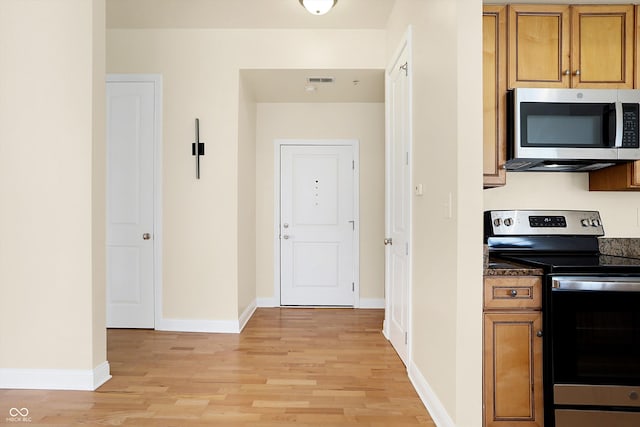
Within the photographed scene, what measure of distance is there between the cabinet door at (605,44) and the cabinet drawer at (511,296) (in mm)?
1280

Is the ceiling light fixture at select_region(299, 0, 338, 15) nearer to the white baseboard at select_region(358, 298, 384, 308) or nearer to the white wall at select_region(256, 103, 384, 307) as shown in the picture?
the white wall at select_region(256, 103, 384, 307)

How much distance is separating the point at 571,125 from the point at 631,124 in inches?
12.4

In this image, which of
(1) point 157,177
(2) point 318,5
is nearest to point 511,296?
(2) point 318,5

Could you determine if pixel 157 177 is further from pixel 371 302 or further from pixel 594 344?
pixel 594 344

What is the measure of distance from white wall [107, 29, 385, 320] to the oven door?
2.68 m

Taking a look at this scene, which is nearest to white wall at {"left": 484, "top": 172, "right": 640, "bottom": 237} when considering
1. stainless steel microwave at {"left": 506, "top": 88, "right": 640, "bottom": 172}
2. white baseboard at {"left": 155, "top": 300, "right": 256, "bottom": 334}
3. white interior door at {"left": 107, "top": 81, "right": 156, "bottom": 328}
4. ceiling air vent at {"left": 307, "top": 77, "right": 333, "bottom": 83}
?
stainless steel microwave at {"left": 506, "top": 88, "right": 640, "bottom": 172}

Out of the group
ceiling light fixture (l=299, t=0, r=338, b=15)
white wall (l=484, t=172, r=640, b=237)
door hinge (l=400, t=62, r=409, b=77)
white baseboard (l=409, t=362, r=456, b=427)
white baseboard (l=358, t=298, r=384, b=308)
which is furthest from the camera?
white baseboard (l=358, t=298, r=384, b=308)

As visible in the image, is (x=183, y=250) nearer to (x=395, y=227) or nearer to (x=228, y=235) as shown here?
(x=228, y=235)

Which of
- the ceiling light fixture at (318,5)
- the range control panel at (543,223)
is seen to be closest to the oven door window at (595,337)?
the range control panel at (543,223)

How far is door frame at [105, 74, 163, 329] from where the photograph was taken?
3799mm

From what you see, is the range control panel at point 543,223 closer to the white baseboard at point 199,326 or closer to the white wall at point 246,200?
the white wall at point 246,200

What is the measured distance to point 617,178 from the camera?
246 cm

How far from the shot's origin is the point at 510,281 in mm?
1892

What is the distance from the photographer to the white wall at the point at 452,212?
72.4 inches
